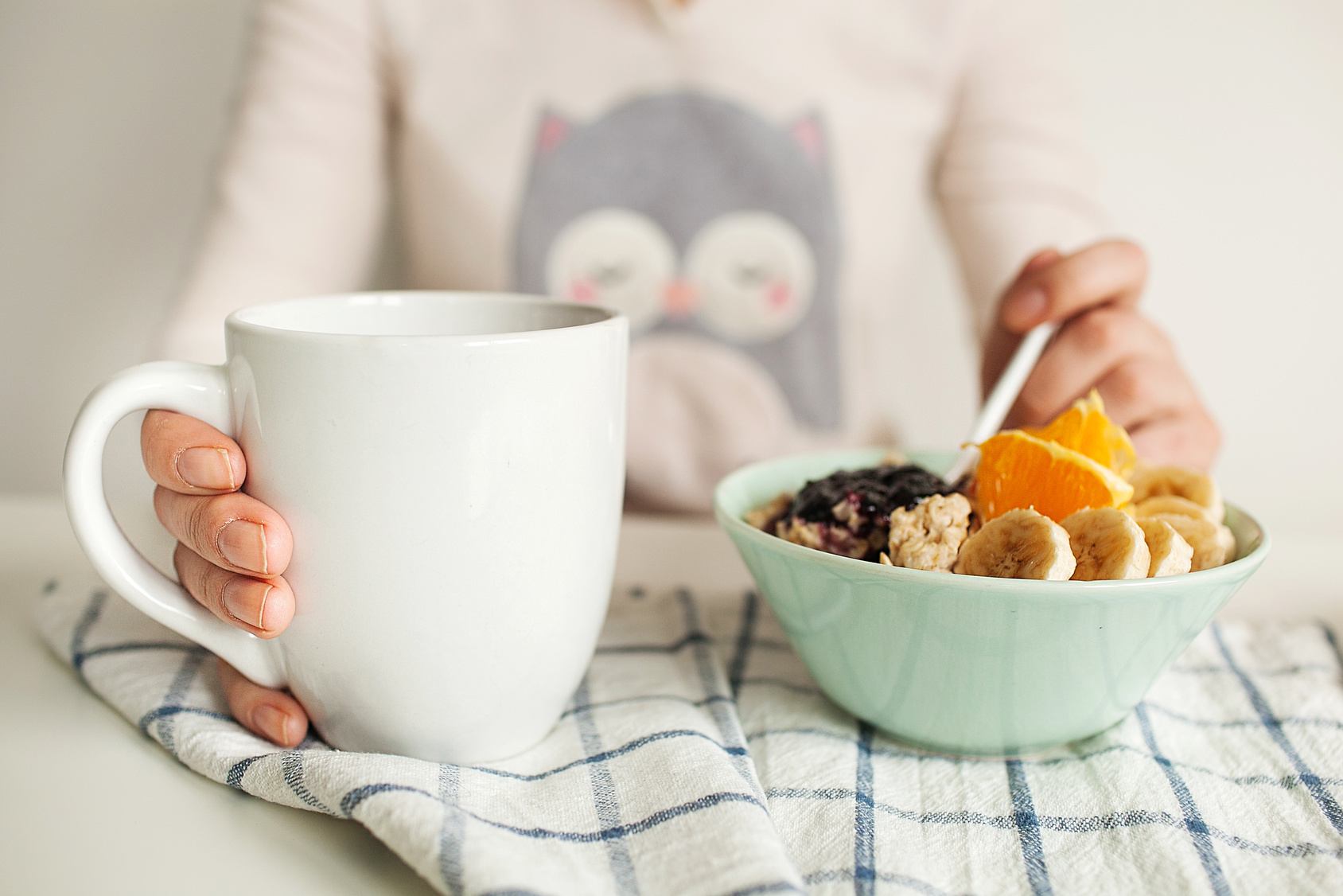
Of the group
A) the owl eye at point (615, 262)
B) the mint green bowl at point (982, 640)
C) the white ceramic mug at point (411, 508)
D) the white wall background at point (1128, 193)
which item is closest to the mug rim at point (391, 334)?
the white ceramic mug at point (411, 508)

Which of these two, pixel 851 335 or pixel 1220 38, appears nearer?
pixel 851 335

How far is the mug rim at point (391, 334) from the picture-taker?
0.32 meters

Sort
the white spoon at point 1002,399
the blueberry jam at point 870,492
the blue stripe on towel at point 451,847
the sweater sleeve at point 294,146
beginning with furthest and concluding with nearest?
the sweater sleeve at point 294,146 → the white spoon at point 1002,399 → the blueberry jam at point 870,492 → the blue stripe on towel at point 451,847

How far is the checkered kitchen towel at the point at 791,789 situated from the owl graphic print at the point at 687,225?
0.55 m

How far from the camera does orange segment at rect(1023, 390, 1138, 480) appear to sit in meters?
0.42

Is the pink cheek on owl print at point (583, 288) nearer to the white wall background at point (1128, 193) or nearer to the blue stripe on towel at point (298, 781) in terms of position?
the white wall background at point (1128, 193)

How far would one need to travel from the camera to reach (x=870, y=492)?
425 millimetres

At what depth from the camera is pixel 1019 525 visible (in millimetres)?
356

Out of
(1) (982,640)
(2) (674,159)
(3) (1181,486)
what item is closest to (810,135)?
(2) (674,159)

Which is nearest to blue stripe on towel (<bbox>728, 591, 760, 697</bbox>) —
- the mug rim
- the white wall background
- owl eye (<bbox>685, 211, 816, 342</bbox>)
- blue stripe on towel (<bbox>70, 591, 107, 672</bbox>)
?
the mug rim

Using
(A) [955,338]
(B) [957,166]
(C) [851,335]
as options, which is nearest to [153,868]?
(C) [851,335]

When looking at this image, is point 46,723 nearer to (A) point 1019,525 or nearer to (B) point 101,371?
(A) point 1019,525

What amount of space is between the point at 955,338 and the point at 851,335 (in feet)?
1.08

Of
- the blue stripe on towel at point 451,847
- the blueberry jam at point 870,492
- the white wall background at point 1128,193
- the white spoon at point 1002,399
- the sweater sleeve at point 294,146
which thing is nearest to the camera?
the blue stripe on towel at point 451,847
